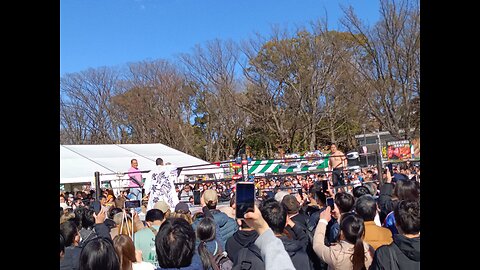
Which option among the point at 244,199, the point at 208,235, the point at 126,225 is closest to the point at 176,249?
the point at 244,199

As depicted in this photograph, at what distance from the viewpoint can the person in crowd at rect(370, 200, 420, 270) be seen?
2.78m

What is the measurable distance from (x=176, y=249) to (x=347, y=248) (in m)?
1.19

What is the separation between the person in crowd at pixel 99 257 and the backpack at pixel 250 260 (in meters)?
0.75

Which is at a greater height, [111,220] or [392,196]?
[392,196]

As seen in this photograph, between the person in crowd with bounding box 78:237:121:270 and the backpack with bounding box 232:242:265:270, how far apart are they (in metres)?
0.75

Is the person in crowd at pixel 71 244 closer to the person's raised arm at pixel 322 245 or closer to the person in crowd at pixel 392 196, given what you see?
the person's raised arm at pixel 322 245

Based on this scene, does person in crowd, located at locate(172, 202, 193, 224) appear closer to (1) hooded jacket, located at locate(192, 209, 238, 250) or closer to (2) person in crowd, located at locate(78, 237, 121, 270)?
(1) hooded jacket, located at locate(192, 209, 238, 250)

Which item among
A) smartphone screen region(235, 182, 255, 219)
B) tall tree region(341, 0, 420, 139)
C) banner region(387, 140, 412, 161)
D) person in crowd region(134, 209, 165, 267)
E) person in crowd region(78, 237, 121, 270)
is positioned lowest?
person in crowd region(134, 209, 165, 267)

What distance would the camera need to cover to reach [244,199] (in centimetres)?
274

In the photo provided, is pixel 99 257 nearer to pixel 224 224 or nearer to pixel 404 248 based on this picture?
pixel 404 248

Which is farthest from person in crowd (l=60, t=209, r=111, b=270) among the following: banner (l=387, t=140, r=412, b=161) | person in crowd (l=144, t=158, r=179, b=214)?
banner (l=387, t=140, r=412, b=161)
